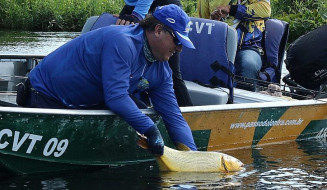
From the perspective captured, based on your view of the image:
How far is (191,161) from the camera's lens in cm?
693

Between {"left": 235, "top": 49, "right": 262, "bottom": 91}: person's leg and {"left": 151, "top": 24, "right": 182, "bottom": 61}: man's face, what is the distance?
2955mm

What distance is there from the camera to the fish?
269 inches

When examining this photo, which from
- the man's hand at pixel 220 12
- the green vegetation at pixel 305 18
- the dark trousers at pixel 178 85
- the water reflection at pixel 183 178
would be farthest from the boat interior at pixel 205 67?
the green vegetation at pixel 305 18

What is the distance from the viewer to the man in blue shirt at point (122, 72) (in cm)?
642

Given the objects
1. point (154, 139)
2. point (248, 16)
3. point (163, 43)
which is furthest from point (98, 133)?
point (248, 16)

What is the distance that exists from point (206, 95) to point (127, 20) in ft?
3.41

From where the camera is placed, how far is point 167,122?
7070 mm

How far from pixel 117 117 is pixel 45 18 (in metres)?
16.4

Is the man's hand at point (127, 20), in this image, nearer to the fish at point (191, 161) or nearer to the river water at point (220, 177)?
the river water at point (220, 177)

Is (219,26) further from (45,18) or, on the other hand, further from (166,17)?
(45,18)

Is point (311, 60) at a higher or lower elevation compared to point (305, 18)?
higher

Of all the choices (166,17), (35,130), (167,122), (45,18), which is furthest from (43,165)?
(45,18)

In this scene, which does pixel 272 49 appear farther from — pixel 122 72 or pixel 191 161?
pixel 122 72

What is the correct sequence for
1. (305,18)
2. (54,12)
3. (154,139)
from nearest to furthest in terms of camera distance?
(154,139)
(305,18)
(54,12)
